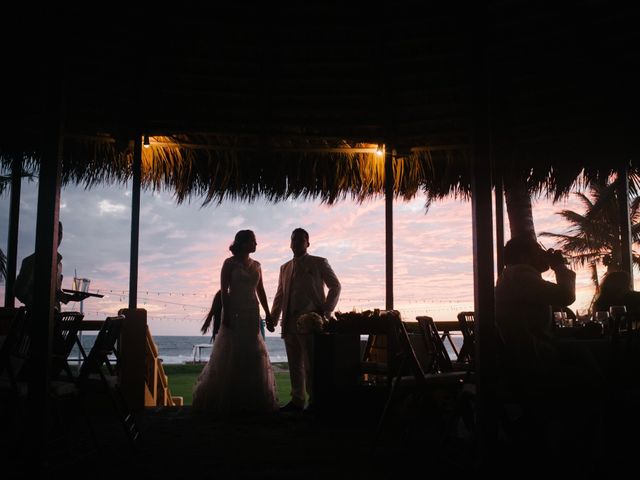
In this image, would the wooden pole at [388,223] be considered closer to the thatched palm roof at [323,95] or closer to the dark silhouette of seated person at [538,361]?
the thatched palm roof at [323,95]

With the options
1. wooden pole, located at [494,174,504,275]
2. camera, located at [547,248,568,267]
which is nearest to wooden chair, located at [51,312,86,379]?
camera, located at [547,248,568,267]

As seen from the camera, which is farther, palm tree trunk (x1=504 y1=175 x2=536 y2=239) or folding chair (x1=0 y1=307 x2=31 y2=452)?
palm tree trunk (x1=504 y1=175 x2=536 y2=239)

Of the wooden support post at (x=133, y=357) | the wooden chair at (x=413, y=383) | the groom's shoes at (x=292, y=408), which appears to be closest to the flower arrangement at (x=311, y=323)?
the groom's shoes at (x=292, y=408)

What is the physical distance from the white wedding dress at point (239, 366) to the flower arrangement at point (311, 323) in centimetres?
42

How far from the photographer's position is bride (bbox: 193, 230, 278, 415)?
5.45 meters

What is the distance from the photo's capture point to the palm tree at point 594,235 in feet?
99.7

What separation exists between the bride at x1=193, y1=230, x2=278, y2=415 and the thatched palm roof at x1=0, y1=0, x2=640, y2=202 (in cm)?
179

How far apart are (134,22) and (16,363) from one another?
3249 millimetres

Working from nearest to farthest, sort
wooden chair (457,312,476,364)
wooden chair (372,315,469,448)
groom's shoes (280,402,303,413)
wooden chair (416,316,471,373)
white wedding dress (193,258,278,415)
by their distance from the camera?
wooden chair (372,315,469,448) < wooden chair (457,312,476,364) < wooden chair (416,316,471,373) < white wedding dress (193,258,278,415) < groom's shoes (280,402,303,413)

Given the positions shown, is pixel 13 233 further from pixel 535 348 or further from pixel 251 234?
pixel 535 348

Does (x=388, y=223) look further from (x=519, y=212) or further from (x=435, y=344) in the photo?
(x=435, y=344)

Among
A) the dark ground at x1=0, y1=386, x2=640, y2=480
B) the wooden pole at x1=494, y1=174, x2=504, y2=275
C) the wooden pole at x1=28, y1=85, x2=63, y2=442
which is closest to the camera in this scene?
the wooden pole at x1=28, y1=85, x2=63, y2=442

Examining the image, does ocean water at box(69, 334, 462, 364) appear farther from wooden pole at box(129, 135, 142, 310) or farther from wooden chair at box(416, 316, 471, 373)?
wooden chair at box(416, 316, 471, 373)

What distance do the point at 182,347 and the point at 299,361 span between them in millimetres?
56960
